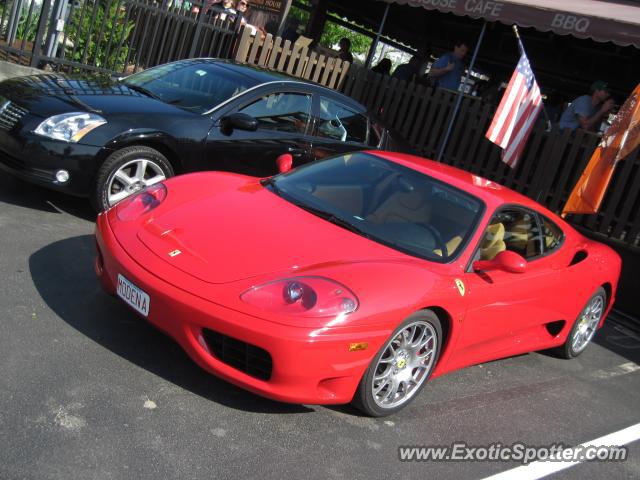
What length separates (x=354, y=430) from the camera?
386 centimetres

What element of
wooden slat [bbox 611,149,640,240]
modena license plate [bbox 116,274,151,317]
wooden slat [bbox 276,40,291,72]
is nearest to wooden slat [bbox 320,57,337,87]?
wooden slat [bbox 276,40,291,72]

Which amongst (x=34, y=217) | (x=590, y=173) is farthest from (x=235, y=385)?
(x=590, y=173)

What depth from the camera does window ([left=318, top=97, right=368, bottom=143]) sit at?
7307 millimetres

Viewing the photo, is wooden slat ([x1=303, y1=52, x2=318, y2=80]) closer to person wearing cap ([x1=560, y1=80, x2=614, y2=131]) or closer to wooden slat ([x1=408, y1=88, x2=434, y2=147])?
wooden slat ([x1=408, y1=88, x2=434, y2=147])

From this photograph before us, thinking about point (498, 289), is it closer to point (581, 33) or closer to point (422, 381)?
point (422, 381)

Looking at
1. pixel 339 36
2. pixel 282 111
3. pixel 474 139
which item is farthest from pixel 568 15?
pixel 339 36

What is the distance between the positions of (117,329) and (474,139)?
7.51 meters

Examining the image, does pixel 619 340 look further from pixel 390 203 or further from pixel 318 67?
pixel 318 67

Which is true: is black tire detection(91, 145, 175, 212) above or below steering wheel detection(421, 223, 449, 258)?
below

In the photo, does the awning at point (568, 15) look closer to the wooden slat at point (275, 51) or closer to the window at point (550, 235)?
the wooden slat at point (275, 51)

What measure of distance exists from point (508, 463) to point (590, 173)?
5.00 metres

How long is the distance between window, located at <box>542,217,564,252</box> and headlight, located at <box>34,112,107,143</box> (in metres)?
3.52

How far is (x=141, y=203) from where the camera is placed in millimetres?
4480

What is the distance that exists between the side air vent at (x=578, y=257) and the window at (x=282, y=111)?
285 cm
